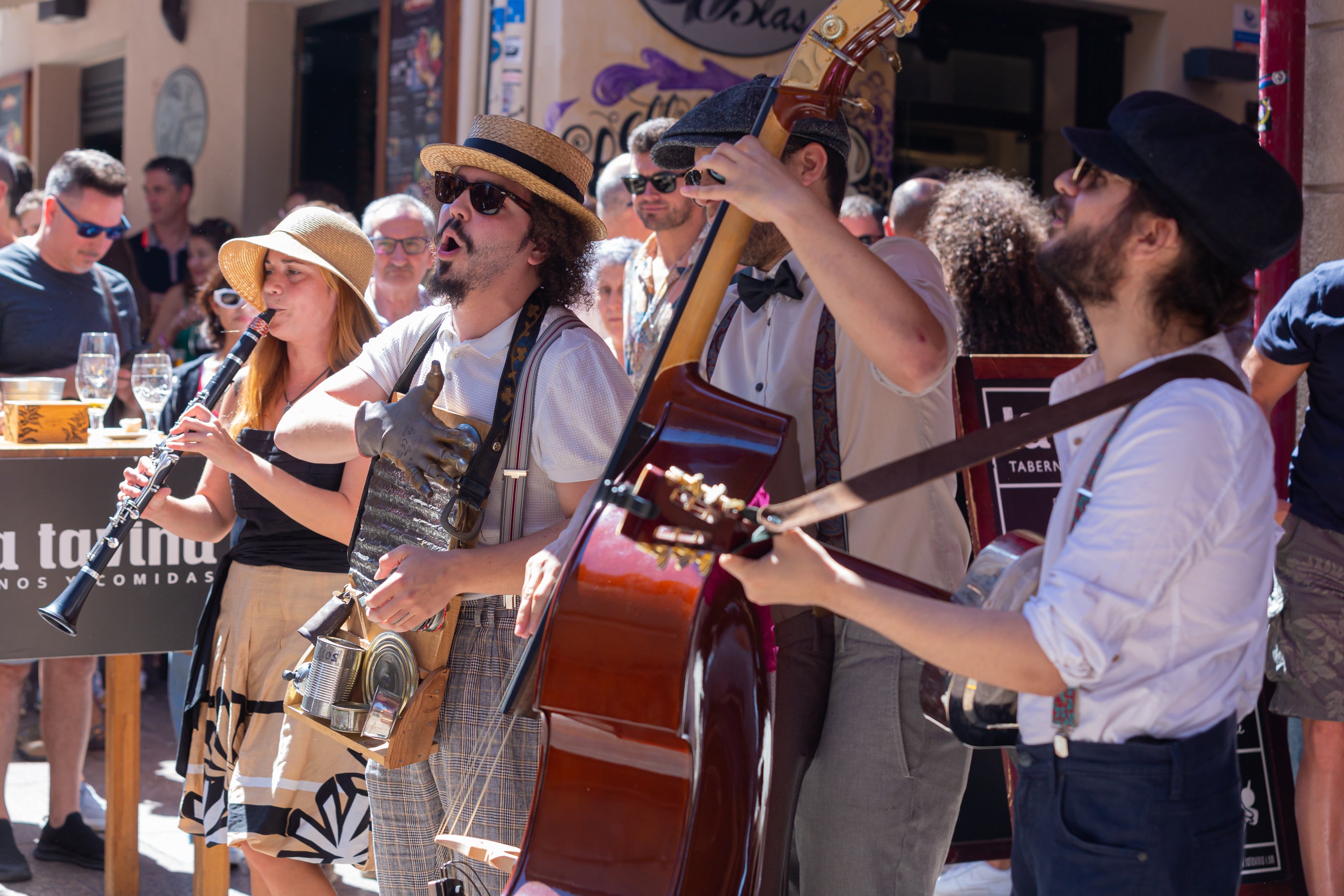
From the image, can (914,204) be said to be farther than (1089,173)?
Yes

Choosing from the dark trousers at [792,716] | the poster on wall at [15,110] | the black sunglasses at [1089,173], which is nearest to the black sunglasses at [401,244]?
the dark trousers at [792,716]

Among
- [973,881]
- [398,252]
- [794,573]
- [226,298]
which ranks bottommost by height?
[973,881]

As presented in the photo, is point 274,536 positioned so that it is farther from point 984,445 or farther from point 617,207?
point 617,207

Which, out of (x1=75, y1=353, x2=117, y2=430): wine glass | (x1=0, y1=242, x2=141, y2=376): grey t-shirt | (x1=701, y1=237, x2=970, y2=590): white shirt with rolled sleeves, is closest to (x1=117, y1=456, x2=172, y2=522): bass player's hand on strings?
(x1=75, y1=353, x2=117, y2=430): wine glass

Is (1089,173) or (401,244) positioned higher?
(401,244)

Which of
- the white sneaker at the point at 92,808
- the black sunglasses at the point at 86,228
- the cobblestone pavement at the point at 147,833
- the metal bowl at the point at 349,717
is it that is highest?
the black sunglasses at the point at 86,228

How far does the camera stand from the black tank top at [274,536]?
10.6 ft

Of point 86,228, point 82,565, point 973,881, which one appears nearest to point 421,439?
point 82,565

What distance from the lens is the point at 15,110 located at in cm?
1165

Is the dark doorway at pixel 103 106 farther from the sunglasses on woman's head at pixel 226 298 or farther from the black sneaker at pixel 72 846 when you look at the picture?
the black sneaker at pixel 72 846

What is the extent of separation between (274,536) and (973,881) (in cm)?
239

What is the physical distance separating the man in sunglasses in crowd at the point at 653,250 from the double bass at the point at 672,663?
1.58 m

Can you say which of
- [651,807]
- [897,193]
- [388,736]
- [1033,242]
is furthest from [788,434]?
[897,193]

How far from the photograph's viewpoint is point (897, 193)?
5.30 m
